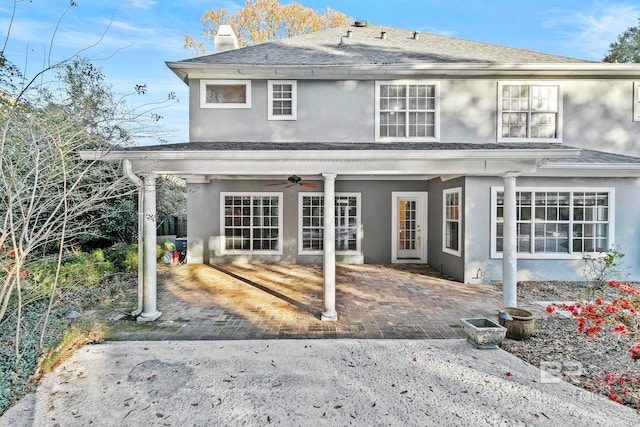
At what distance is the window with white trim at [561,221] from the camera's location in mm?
8125

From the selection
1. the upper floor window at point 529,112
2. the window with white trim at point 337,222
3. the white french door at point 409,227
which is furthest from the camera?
the window with white trim at point 337,222

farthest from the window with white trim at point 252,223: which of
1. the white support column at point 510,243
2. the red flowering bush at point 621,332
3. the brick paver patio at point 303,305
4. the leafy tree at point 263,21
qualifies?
the leafy tree at point 263,21

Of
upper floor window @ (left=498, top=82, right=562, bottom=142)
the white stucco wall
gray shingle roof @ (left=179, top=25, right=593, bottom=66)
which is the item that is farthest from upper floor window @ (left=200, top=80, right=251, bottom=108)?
upper floor window @ (left=498, top=82, right=562, bottom=142)

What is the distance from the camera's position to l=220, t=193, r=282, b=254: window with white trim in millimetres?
10750

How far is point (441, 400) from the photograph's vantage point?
11.0 ft

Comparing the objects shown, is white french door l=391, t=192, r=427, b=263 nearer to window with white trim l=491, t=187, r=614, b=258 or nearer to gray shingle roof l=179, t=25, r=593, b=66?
window with white trim l=491, t=187, r=614, b=258

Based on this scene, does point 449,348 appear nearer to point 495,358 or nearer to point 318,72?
point 495,358

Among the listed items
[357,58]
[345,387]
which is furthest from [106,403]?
[357,58]

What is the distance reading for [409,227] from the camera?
10.9 meters

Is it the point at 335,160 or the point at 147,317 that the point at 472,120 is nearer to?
the point at 335,160

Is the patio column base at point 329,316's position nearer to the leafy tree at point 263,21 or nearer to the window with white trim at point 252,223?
the window with white trim at point 252,223

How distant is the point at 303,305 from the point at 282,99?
18.0 ft

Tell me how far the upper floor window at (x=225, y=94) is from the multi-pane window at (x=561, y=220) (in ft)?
23.6

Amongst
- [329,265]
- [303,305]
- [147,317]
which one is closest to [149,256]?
[147,317]
